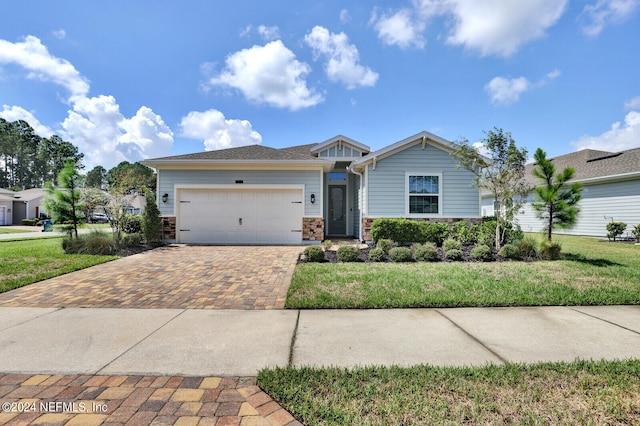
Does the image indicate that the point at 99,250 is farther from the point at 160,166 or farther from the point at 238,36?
the point at 238,36

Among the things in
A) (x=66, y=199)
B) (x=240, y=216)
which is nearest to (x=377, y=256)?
(x=240, y=216)

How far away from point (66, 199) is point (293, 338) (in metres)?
10.2

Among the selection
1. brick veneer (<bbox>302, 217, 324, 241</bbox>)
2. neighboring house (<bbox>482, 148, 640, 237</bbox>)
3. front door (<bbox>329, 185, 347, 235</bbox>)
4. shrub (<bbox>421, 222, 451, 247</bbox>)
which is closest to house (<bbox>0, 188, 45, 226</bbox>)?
front door (<bbox>329, 185, 347, 235</bbox>)

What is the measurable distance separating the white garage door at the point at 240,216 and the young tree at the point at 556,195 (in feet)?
25.1

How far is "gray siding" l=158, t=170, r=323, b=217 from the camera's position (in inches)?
447

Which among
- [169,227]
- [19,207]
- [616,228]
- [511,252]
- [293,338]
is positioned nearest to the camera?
[293,338]

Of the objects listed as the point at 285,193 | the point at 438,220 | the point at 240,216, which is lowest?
the point at 438,220

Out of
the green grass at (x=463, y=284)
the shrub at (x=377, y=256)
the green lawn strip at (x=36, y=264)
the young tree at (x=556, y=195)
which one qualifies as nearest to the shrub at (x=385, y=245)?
the shrub at (x=377, y=256)

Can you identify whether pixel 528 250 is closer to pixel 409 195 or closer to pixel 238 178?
pixel 409 195

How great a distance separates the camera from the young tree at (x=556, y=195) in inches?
311

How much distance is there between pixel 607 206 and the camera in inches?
522

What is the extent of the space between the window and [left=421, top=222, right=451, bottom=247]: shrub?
1006 millimetres

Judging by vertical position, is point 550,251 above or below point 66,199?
below

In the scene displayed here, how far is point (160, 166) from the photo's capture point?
1123 cm
